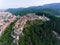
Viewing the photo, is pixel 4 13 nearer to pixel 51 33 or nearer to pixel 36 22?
pixel 36 22

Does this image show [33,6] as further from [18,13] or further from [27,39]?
[27,39]

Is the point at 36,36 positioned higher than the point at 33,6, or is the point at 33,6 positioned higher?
the point at 33,6

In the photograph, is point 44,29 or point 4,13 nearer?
point 4,13

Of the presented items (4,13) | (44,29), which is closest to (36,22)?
(44,29)

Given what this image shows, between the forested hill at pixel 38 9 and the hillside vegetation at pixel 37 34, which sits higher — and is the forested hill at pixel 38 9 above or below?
above

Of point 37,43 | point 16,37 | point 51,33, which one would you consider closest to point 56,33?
point 51,33

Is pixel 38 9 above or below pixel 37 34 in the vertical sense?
above

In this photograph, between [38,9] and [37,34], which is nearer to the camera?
[38,9]

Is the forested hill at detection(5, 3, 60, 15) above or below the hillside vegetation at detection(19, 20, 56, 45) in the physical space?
above

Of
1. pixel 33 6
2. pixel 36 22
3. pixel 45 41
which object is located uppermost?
pixel 33 6
